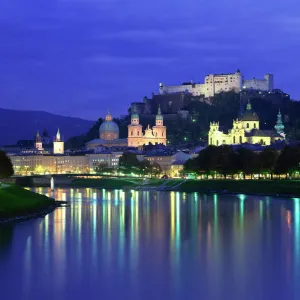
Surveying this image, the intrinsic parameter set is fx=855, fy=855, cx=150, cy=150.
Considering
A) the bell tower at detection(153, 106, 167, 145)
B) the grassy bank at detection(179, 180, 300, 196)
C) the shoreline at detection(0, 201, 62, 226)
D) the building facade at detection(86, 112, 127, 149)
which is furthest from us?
the building facade at detection(86, 112, 127, 149)

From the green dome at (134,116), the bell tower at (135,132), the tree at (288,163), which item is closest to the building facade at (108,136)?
the bell tower at (135,132)

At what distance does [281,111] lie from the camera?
438 ft

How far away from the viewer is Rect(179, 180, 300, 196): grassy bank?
205 feet

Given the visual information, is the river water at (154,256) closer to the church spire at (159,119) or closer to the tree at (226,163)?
the tree at (226,163)

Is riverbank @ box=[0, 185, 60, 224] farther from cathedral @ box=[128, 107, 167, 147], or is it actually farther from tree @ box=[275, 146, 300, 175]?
cathedral @ box=[128, 107, 167, 147]

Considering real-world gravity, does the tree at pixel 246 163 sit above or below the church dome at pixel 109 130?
below

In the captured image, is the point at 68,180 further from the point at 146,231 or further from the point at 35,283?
the point at 35,283

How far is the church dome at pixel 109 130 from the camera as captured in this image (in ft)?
491

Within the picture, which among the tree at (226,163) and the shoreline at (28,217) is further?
the tree at (226,163)

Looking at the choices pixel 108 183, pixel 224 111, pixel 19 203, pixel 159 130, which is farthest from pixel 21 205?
pixel 159 130

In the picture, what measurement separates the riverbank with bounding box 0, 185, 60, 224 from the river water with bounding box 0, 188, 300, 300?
1215 millimetres

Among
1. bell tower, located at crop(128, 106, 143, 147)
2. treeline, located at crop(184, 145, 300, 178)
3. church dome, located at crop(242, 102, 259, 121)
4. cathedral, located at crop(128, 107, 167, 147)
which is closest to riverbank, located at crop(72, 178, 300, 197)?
treeline, located at crop(184, 145, 300, 178)

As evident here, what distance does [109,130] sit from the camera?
150 metres

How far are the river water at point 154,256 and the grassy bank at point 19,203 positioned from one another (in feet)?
4.69
